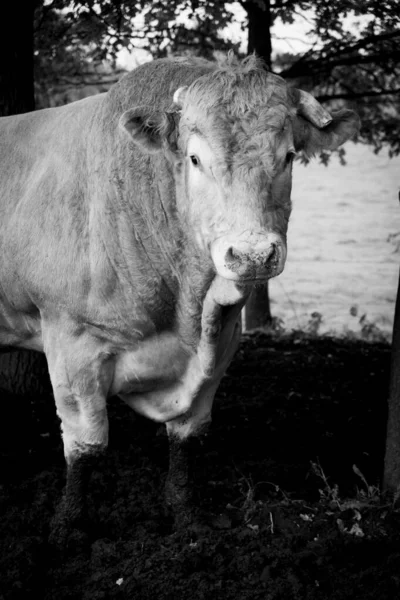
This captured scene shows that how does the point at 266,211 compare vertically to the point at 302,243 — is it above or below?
above

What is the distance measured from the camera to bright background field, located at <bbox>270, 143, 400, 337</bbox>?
1150 cm

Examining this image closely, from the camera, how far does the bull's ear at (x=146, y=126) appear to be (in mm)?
3707

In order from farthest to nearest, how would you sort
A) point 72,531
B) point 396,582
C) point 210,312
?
point 72,531 → point 210,312 → point 396,582

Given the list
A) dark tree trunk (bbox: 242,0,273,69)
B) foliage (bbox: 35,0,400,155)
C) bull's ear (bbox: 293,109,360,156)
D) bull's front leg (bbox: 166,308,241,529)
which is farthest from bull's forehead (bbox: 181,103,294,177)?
dark tree trunk (bbox: 242,0,273,69)

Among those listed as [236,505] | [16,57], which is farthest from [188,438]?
[16,57]

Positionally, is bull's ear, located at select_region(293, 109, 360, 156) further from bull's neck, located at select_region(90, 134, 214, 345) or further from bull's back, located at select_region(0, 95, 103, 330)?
bull's back, located at select_region(0, 95, 103, 330)

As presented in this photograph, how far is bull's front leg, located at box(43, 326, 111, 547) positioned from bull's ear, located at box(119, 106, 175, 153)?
1.07 meters

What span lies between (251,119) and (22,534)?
95.5 inches

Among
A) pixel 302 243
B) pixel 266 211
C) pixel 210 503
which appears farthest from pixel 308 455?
pixel 302 243

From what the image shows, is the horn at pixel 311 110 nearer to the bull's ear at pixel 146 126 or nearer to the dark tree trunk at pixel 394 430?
the bull's ear at pixel 146 126

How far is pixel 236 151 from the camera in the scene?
3424 millimetres

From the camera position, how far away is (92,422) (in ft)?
14.1

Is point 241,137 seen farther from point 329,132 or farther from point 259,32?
point 259,32

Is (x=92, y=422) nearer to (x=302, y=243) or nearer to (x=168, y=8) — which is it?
(x=168, y=8)
